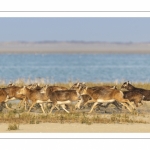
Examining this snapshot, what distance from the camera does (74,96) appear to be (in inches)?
675

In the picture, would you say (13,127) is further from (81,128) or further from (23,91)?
(23,91)

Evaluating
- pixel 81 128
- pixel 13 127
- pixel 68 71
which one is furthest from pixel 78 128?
pixel 68 71

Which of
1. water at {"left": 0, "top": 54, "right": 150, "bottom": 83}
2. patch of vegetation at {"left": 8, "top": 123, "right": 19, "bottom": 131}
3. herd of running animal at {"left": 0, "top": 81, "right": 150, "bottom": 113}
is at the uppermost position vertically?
water at {"left": 0, "top": 54, "right": 150, "bottom": 83}

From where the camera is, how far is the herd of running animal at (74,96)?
17141mm

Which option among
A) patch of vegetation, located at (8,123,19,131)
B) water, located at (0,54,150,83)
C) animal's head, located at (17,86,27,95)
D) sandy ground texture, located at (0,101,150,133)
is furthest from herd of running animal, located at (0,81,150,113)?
water, located at (0,54,150,83)

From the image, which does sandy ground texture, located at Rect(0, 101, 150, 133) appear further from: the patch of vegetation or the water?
the water

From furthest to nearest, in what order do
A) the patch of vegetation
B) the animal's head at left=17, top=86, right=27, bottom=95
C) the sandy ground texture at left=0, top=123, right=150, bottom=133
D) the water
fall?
the water < the animal's head at left=17, top=86, right=27, bottom=95 < the patch of vegetation < the sandy ground texture at left=0, top=123, right=150, bottom=133

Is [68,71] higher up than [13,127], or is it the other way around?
[68,71]

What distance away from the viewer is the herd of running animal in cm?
1714

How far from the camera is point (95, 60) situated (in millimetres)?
41406

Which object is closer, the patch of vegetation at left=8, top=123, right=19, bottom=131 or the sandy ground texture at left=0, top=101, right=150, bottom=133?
the sandy ground texture at left=0, top=101, right=150, bottom=133
